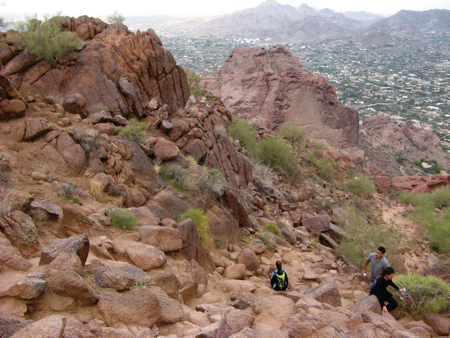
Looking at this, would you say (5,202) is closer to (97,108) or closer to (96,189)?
(96,189)

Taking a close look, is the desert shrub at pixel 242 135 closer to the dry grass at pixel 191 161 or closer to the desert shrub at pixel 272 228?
the desert shrub at pixel 272 228

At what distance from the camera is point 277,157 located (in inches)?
877

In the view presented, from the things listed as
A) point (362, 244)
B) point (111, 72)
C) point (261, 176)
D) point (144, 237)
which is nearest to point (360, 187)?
point (261, 176)

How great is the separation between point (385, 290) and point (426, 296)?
834 millimetres

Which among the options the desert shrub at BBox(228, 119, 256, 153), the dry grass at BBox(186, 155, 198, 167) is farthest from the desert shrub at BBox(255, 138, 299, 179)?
the dry grass at BBox(186, 155, 198, 167)

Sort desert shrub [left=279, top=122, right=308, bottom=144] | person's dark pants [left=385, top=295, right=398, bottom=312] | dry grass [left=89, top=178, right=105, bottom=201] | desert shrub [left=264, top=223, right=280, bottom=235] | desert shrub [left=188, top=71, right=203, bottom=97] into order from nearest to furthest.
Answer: person's dark pants [left=385, top=295, right=398, bottom=312], dry grass [left=89, top=178, right=105, bottom=201], desert shrub [left=264, top=223, right=280, bottom=235], desert shrub [left=188, top=71, right=203, bottom=97], desert shrub [left=279, top=122, right=308, bottom=144]

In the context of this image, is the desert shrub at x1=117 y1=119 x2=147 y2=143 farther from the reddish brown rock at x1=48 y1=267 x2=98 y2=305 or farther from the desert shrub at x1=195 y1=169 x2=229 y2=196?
the reddish brown rock at x1=48 y1=267 x2=98 y2=305

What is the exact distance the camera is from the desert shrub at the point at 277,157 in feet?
72.0

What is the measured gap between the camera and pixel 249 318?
439 cm

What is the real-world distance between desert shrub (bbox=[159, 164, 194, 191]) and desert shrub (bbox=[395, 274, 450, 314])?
264 inches

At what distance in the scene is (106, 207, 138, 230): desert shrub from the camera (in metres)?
6.64

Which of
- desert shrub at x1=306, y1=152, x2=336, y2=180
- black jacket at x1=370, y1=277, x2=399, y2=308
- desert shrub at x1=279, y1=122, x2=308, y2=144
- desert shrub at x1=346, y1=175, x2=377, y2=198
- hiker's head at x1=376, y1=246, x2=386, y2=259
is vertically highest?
hiker's head at x1=376, y1=246, x2=386, y2=259

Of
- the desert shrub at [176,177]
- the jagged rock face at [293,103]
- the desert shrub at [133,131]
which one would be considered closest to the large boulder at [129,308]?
the desert shrub at [176,177]

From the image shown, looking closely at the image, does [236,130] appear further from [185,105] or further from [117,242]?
[117,242]
